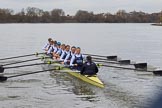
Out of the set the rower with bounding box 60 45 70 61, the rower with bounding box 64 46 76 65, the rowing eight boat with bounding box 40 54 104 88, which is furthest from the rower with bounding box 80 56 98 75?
the rower with bounding box 60 45 70 61

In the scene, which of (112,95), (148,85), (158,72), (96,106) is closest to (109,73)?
(158,72)

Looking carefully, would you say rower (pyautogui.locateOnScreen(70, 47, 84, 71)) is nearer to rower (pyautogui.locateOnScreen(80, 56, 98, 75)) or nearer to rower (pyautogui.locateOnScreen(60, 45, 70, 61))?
rower (pyautogui.locateOnScreen(80, 56, 98, 75))

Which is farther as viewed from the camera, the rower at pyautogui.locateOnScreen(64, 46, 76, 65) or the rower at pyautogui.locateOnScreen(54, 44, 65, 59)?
the rower at pyautogui.locateOnScreen(54, 44, 65, 59)

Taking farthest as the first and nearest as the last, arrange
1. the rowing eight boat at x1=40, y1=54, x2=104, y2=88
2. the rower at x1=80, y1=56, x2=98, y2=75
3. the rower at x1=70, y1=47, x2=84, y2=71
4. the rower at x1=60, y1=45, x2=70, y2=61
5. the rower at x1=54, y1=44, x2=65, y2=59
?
the rower at x1=54, y1=44, x2=65, y2=59 < the rower at x1=60, y1=45, x2=70, y2=61 < the rower at x1=70, y1=47, x2=84, y2=71 < the rower at x1=80, y1=56, x2=98, y2=75 < the rowing eight boat at x1=40, y1=54, x2=104, y2=88

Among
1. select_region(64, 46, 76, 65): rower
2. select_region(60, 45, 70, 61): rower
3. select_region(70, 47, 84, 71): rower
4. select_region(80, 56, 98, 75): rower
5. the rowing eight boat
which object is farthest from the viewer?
select_region(60, 45, 70, 61): rower

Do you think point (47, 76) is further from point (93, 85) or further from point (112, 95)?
point (112, 95)

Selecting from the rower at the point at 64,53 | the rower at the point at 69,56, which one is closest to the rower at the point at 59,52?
the rower at the point at 64,53

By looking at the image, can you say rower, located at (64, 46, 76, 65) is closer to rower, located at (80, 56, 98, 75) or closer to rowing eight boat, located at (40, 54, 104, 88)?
rowing eight boat, located at (40, 54, 104, 88)

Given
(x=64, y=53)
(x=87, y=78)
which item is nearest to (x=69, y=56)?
(x=64, y=53)

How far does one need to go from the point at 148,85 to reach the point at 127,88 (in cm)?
114

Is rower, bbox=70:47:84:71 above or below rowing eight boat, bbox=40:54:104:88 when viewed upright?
above

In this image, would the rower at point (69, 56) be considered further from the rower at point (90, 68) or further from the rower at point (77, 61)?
the rower at point (90, 68)

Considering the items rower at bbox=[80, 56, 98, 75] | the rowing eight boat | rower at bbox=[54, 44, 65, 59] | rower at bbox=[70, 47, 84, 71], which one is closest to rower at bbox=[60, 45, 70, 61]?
rower at bbox=[54, 44, 65, 59]

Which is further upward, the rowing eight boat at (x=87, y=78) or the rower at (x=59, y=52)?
the rower at (x=59, y=52)
